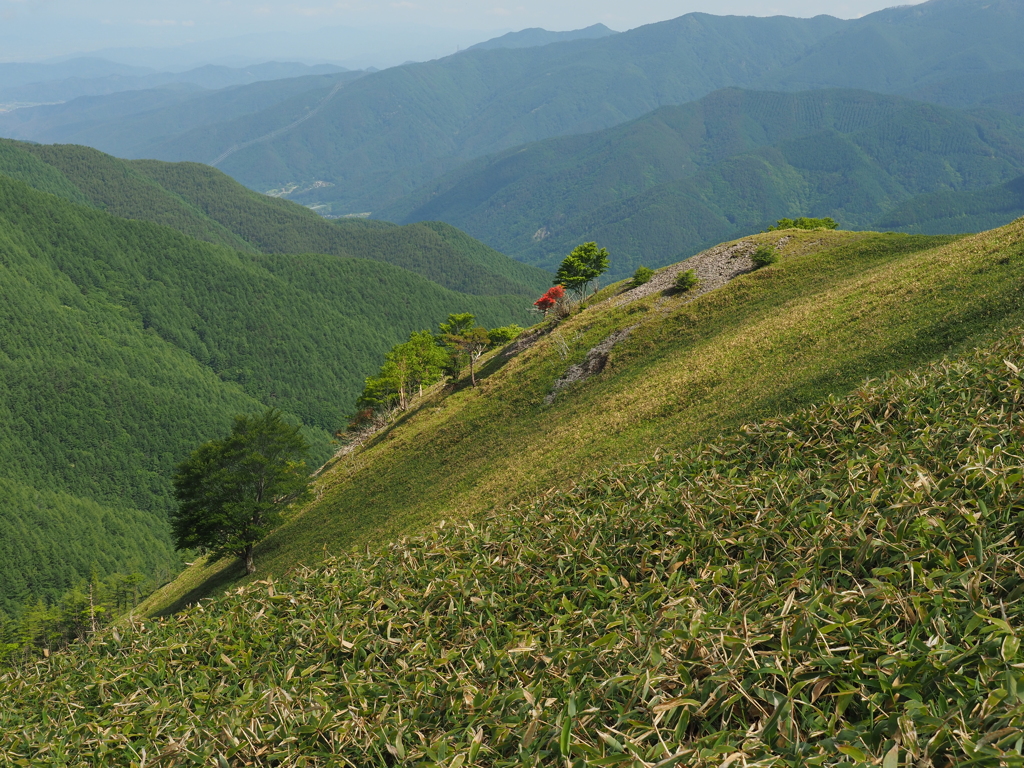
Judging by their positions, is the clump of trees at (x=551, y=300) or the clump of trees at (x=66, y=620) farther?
the clump of trees at (x=66, y=620)

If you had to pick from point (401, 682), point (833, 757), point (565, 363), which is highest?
point (833, 757)

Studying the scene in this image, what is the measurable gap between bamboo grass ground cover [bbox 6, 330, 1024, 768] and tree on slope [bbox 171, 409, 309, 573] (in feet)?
129

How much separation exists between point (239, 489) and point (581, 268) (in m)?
53.5

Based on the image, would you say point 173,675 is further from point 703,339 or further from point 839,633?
point 703,339

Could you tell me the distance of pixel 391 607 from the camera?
955 cm

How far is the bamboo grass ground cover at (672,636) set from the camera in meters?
4.83

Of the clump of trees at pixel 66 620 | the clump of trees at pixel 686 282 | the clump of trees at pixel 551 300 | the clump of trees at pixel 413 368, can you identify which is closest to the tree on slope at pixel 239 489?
the clump of trees at pixel 413 368

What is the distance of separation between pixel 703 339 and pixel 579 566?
131 ft

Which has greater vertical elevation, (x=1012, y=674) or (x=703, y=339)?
(x=1012, y=674)

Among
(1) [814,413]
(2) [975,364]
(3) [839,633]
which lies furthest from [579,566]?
(2) [975,364]

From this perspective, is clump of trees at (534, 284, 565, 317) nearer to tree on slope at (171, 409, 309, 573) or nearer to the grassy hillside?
tree on slope at (171, 409, 309, 573)

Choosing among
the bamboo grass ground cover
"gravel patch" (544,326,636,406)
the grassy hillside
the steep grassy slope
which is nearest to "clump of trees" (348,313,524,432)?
the steep grassy slope

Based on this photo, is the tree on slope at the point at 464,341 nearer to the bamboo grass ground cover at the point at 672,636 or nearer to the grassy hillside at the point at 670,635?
the grassy hillside at the point at 670,635

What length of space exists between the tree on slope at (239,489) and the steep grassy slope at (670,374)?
2.70m
